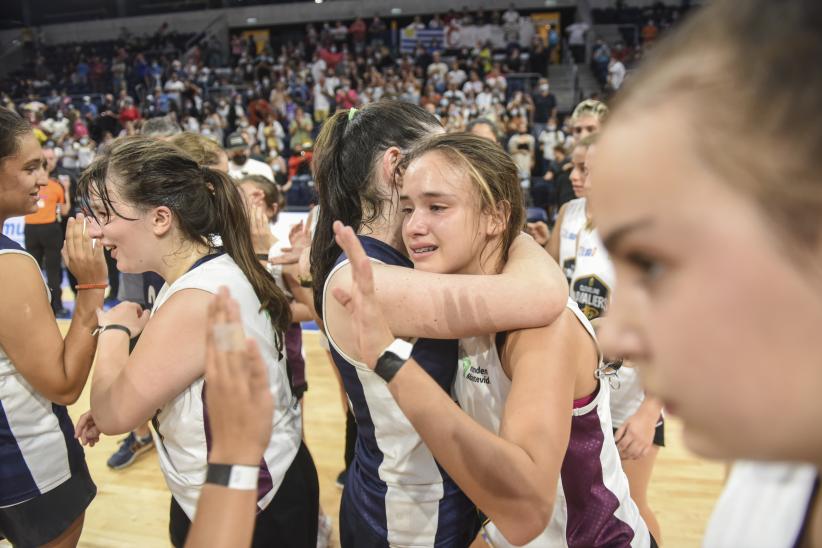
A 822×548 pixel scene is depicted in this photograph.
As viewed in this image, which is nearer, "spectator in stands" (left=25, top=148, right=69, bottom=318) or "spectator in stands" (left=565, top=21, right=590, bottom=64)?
"spectator in stands" (left=25, top=148, right=69, bottom=318)

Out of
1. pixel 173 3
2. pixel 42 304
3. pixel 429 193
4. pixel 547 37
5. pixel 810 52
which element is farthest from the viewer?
pixel 173 3

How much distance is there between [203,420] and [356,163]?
81cm

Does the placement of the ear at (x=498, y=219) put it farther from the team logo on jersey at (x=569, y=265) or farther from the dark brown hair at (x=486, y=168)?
the team logo on jersey at (x=569, y=265)

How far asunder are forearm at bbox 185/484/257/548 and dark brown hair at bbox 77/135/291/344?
0.91 metres

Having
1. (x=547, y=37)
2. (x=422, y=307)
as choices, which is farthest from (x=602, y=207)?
(x=547, y=37)

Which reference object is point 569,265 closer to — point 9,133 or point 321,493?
point 321,493

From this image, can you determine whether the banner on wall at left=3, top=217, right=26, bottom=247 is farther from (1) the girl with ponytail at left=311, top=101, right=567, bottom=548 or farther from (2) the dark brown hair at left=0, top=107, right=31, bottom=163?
(1) the girl with ponytail at left=311, top=101, right=567, bottom=548

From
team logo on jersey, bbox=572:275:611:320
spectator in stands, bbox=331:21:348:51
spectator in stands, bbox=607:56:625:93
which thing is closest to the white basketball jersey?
team logo on jersey, bbox=572:275:611:320

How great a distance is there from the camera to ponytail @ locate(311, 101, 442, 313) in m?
1.53

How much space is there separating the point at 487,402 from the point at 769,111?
3.25ft

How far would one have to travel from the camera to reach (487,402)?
1.35 meters

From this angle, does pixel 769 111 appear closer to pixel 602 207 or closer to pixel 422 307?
pixel 602 207

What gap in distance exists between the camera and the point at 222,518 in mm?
877

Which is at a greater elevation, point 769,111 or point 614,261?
point 769,111
